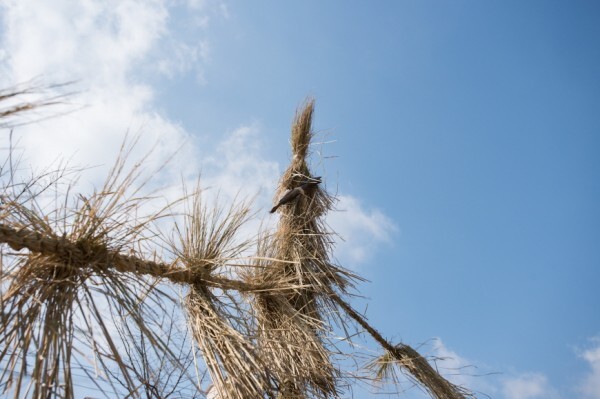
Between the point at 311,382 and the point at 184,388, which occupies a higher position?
the point at 311,382

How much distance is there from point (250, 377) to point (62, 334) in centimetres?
50

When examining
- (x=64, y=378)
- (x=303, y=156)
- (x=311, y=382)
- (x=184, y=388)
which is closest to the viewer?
(x=64, y=378)

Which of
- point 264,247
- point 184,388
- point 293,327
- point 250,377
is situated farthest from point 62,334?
point 264,247

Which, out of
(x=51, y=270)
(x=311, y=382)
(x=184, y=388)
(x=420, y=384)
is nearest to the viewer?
(x=51, y=270)

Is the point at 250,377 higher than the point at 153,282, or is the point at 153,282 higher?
the point at 153,282

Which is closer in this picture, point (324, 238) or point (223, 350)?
point (223, 350)

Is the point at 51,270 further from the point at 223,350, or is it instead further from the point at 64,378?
the point at 223,350

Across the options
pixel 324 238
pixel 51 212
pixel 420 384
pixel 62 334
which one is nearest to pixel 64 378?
pixel 62 334

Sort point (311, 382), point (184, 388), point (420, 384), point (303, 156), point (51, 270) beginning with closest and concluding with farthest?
point (51, 270) < point (184, 388) < point (311, 382) < point (420, 384) < point (303, 156)

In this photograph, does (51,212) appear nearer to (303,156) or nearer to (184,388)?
(184,388)

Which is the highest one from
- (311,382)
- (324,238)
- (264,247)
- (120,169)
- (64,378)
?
(324,238)

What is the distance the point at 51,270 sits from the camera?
964mm

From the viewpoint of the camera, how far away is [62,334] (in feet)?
2.88

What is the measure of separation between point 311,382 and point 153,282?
0.64 m
